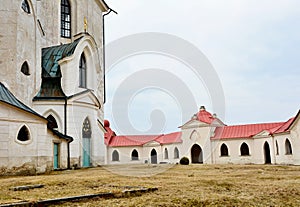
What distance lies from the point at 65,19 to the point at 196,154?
2227 centimetres

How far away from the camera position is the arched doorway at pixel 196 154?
4172 centimetres

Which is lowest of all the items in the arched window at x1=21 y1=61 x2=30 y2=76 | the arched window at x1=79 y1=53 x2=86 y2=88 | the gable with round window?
the gable with round window

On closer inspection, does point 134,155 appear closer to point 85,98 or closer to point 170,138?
point 170,138

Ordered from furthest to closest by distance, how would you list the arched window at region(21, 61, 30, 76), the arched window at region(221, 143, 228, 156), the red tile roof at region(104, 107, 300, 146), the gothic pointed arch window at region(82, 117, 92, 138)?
the arched window at region(221, 143, 228, 156)
the red tile roof at region(104, 107, 300, 146)
the gothic pointed arch window at region(82, 117, 92, 138)
the arched window at region(21, 61, 30, 76)

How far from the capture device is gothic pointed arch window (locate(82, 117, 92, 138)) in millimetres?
25191

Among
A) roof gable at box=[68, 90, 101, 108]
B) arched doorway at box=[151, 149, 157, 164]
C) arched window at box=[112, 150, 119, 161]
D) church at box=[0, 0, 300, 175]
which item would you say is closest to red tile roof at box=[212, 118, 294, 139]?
church at box=[0, 0, 300, 175]

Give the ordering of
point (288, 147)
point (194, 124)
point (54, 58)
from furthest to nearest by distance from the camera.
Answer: point (194, 124) < point (288, 147) < point (54, 58)

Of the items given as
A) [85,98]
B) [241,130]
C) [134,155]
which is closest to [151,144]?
[134,155]

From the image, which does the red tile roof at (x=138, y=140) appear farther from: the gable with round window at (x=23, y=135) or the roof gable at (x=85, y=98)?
the gable with round window at (x=23, y=135)

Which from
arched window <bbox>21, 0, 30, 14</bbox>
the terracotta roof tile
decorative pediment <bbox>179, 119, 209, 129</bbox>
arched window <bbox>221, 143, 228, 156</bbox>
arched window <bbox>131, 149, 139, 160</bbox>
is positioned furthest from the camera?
arched window <bbox>131, 149, 139, 160</bbox>

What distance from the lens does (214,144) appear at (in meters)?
40.2

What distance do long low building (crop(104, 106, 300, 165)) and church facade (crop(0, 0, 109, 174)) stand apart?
1571cm

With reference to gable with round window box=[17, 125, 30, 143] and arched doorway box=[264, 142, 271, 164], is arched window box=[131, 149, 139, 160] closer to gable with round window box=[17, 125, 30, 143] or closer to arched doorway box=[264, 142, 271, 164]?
arched doorway box=[264, 142, 271, 164]

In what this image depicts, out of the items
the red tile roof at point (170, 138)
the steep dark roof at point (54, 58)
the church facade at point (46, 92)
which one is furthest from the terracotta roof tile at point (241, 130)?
the steep dark roof at point (54, 58)
